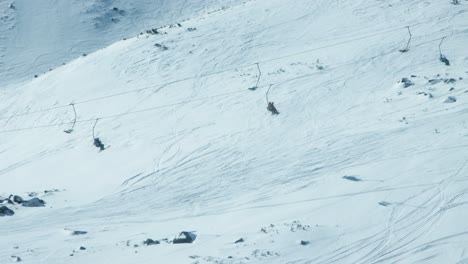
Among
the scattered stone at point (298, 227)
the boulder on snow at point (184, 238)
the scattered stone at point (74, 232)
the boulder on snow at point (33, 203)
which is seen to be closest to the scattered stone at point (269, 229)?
the scattered stone at point (298, 227)

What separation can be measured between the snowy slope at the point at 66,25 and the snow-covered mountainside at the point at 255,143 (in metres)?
4.29

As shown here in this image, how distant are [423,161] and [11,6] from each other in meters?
33.4

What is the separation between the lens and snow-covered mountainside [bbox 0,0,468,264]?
12.1 metres

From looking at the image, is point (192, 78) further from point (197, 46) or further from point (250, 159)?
point (250, 159)

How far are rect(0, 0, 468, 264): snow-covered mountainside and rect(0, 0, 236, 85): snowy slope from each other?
429 cm

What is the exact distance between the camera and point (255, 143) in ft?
57.7

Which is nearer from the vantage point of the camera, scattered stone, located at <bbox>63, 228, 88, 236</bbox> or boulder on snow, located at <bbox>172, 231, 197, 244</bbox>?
boulder on snow, located at <bbox>172, 231, 197, 244</bbox>

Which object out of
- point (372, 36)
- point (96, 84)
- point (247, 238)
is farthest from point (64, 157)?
point (372, 36)

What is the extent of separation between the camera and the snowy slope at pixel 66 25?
33.8 metres

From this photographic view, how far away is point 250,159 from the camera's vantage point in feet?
54.6

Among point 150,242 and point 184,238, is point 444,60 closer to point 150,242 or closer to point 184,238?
point 184,238

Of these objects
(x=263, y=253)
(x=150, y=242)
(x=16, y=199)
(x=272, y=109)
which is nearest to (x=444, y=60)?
(x=272, y=109)

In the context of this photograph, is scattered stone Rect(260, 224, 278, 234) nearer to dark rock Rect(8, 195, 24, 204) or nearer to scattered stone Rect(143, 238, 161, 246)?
scattered stone Rect(143, 238, 161, 246)

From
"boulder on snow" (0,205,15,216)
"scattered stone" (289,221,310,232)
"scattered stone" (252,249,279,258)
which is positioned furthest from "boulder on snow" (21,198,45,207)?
"scattered stone" (289,221,310,232)
